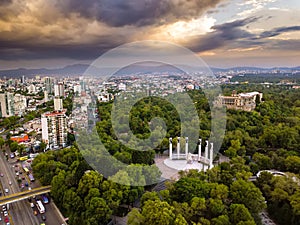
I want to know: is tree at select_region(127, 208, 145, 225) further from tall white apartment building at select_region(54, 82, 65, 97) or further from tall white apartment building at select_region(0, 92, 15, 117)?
tall white apartment building at select_region(54, 82, 65, 97)

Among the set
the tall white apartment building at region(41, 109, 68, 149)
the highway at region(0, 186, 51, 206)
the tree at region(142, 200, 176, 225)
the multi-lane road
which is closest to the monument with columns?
the tree at region(142, 200, 176, 225)

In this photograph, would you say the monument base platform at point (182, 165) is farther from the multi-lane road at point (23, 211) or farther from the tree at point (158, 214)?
the multi-lane road at point (23, 211)

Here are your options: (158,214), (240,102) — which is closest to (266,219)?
(158,214)

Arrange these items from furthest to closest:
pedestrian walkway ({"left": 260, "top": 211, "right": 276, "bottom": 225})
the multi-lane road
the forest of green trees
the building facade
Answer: the building facade, the multi-lane road, pedestrian walkway ({"left": 260, "top": 211, "right": 276, "bottom": 225}), the forest of green trees

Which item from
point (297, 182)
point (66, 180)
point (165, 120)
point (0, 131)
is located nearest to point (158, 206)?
point (66, 180)

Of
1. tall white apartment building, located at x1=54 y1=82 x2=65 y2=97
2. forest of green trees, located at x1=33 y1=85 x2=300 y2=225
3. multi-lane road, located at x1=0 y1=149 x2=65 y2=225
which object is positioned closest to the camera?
forest of green trees, located at x1=33 y1=85 x2=300 y2=225

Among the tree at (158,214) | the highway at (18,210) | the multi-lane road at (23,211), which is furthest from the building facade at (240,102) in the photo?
the highway at (18,210)
